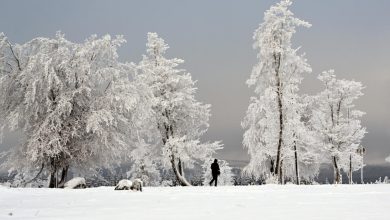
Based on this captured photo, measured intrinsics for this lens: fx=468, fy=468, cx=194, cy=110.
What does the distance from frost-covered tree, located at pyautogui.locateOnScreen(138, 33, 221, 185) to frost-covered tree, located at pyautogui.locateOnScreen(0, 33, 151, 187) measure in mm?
5633

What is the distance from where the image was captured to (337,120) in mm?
42875

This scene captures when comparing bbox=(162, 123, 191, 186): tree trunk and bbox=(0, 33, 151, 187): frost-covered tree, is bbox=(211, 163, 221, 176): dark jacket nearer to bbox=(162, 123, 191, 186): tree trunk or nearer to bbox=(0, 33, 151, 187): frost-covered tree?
bbox=(0, 33, 151, 187): frost-covered tree

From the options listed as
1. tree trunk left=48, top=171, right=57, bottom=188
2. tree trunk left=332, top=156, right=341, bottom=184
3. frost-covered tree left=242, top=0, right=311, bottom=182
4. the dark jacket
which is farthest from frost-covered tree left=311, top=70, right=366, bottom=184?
tree trunk left=48, top=171, right=57, bottom=188

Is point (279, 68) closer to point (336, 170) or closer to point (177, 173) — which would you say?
point (177, 173)

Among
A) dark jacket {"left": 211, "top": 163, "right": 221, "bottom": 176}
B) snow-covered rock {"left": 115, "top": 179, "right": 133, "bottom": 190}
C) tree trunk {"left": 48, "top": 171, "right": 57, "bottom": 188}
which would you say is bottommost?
snow-covered rock {"left": 115, "top": 179, "right": 133, "bottom": 190}

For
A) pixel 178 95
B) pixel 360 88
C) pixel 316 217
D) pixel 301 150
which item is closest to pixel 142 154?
pixel 178 95

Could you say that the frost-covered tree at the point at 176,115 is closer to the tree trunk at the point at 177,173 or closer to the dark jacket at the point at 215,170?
the tree trunk at the point at 177,173

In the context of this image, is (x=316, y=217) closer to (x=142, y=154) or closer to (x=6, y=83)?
(x=6, y=83)

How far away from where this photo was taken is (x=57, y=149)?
2423cm

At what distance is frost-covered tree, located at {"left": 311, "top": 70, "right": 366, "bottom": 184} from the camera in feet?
139

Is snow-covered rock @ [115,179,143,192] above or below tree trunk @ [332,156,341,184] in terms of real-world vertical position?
below

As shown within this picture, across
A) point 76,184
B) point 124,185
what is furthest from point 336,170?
point 124,185

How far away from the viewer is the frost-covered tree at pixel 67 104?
80.4 feet

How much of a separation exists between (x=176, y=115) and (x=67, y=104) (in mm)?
11323
